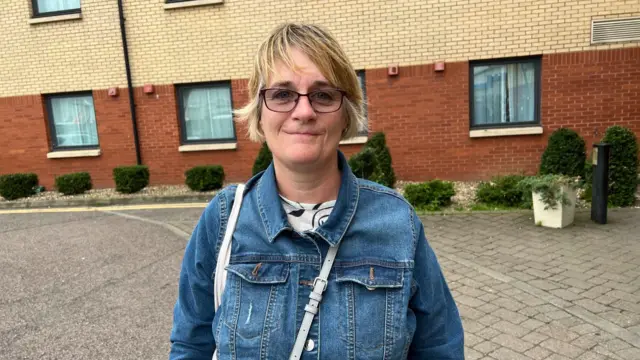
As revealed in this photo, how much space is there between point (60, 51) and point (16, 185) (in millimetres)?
3438

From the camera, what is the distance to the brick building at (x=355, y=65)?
948 centimetres

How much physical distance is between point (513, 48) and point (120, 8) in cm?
889

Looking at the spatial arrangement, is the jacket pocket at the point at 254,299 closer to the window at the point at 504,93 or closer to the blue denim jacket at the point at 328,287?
the blue denim jacket at the point at 328,287

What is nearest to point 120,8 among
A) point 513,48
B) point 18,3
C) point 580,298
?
point 18,3

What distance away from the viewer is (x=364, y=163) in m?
8.05

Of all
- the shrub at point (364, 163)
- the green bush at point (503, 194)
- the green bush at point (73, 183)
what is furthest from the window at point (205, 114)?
the green bush at point (503, 194)

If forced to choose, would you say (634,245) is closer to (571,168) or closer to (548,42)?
(571,168)

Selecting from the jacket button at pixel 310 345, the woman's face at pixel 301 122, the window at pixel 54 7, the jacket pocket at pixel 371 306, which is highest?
the window at pixel 54 7

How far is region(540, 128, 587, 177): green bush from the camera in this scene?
26.7ft

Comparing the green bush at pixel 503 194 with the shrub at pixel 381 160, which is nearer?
the green bush at pixel 503 194

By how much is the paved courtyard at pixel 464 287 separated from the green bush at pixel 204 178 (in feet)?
8.27

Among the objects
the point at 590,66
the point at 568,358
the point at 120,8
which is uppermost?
the point at 120,8

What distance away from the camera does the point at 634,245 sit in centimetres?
551

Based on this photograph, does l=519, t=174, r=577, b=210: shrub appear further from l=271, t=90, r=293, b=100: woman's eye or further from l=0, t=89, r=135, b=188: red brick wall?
l=0, t=89, r=135, b=188: red brick wall
